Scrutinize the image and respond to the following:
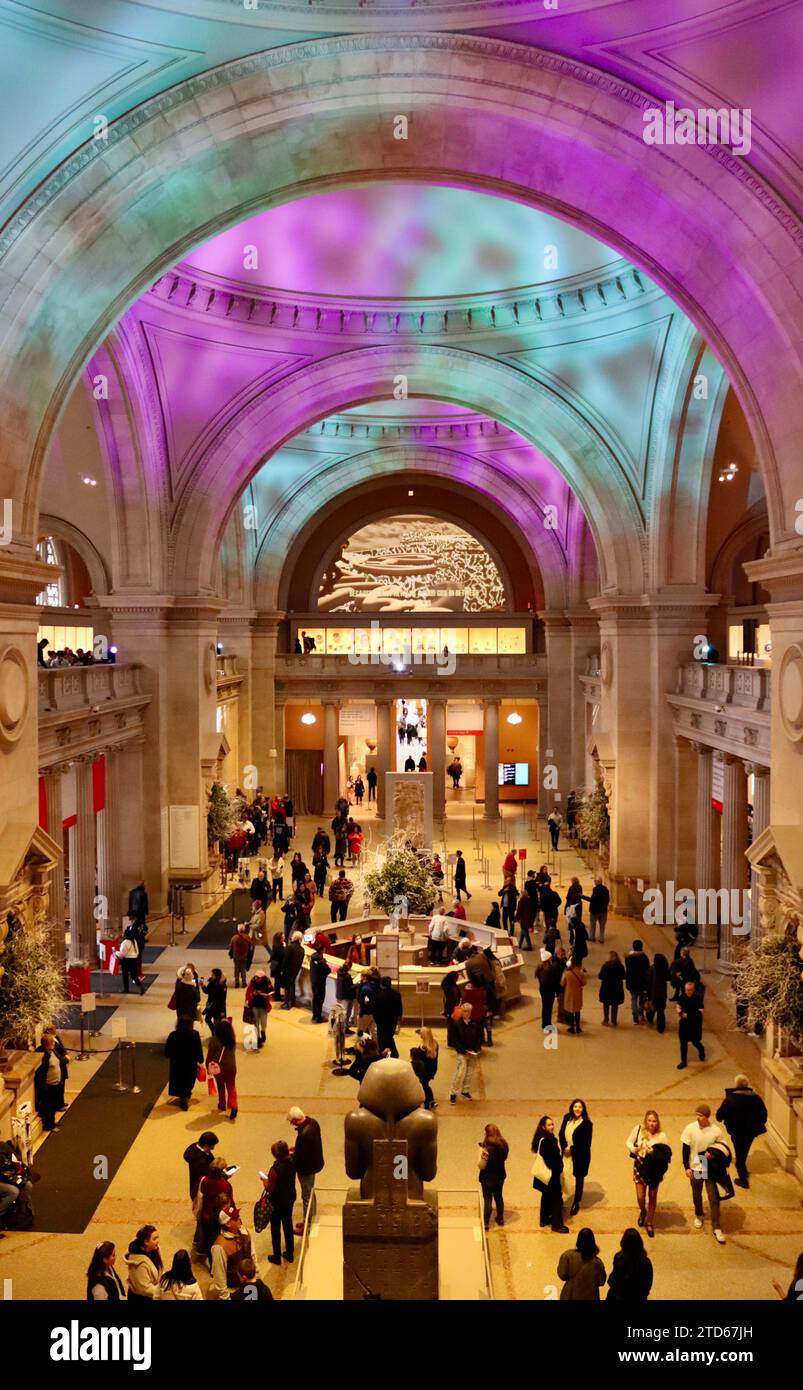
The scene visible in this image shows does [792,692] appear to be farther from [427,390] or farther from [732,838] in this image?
[427,390]

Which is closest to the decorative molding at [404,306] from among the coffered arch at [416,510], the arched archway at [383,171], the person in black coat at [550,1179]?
the arched archway at [383,171]

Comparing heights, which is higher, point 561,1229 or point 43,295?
point 43,295

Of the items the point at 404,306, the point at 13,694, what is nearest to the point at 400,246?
the point at 404,306

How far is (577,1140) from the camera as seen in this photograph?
790cm

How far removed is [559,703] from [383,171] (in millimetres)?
18728

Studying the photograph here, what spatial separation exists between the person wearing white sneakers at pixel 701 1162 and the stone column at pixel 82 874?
9.55m

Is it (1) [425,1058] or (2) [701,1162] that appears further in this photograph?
(1) [425,1058]

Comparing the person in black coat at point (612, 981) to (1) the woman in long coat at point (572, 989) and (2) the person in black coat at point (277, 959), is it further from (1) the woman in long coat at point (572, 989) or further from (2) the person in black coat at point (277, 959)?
(2) the person in black coat at point (277, 959)

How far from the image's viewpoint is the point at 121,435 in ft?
54.9

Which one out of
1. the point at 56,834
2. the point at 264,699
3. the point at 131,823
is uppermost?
the point at 264,699

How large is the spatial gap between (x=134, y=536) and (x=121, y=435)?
1.72 metres

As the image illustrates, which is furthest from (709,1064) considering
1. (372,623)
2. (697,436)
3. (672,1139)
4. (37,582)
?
(372,623)

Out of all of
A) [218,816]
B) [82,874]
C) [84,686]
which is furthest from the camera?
[218,816]

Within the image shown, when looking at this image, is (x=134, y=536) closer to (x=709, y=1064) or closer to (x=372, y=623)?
(x=709, y=1064)
